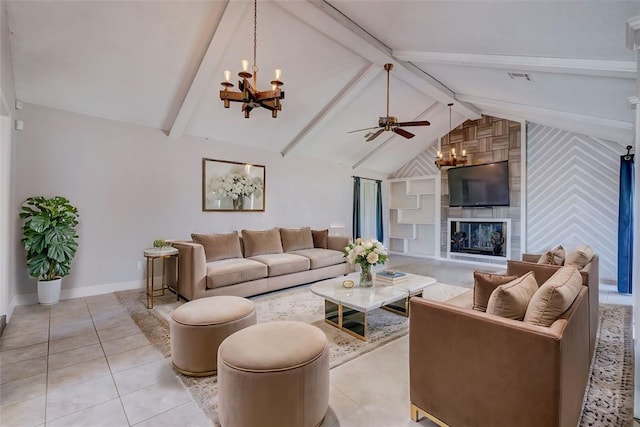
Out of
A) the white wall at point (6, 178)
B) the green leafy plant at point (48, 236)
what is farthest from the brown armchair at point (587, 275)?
the white wall at point (6, 178)

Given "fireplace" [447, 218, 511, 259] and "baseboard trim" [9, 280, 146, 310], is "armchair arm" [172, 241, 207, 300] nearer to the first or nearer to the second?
"baseboard trim" [9, 280, 146, 310]

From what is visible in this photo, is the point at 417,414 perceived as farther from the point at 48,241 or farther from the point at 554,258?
the point at 48,241

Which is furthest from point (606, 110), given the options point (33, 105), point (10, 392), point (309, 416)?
point (33, 105)

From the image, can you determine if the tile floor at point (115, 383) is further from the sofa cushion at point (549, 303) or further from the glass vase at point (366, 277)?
the sofa cushion at point (549, 303)

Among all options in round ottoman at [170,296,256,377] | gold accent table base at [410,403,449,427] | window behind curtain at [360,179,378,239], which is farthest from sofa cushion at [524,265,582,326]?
window behind curtain at [360,179,378,239]

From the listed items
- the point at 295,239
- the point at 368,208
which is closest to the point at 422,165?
the point at 368,208

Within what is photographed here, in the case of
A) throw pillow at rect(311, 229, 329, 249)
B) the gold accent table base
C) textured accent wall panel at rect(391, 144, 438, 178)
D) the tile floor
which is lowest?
the tile floor

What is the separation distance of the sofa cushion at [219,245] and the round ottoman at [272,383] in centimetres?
268

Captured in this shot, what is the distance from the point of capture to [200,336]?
2.08 meters

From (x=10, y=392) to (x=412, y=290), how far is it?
332 cm

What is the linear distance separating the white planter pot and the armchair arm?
1617mm

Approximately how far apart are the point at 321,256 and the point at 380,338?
219cm

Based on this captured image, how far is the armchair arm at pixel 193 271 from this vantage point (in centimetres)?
351

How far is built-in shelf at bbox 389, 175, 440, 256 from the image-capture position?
25.2 ft
